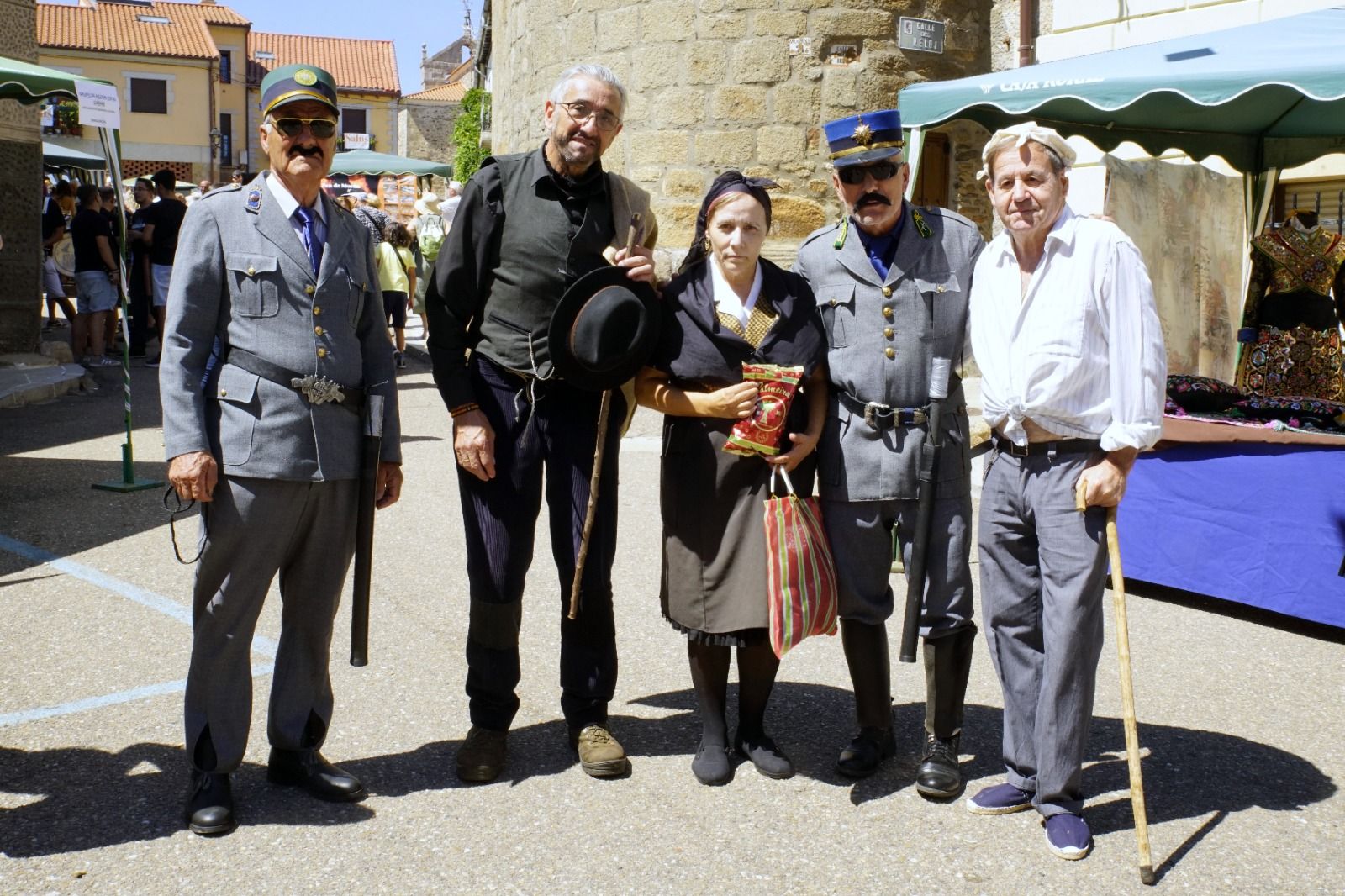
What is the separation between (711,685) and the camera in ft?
12.7

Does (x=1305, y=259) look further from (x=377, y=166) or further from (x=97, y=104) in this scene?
(x=377, y=166)

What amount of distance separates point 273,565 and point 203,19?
60.7 meters

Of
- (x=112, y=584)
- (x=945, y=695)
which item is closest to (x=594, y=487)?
(x=945, y=695)

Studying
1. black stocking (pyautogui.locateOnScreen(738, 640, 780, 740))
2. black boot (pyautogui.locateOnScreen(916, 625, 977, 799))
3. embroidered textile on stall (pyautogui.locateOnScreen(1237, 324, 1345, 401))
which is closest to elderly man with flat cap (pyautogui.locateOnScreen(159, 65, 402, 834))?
black stocking (pyautogui.locateOnScreen(738, 640, 780, 740))

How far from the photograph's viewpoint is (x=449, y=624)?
17.5 feet

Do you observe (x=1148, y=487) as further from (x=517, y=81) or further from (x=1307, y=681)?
(x=517, y=81)

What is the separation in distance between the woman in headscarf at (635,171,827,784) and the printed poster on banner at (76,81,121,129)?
20.2 feet

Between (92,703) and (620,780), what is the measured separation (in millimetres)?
1842

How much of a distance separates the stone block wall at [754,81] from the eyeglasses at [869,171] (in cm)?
777

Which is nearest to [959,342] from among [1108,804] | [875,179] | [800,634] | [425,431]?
[875,179]

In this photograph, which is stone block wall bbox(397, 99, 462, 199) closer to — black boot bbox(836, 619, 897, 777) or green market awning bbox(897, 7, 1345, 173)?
green market awning bbox(897, 7, 1345, 173)

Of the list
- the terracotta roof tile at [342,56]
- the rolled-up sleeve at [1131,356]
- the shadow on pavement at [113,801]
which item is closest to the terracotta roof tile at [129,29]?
the terracotta roof tile at [342,56]

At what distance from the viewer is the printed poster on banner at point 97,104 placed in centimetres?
851

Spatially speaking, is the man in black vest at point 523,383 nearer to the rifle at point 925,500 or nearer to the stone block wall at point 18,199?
the rifle at point 925,500
